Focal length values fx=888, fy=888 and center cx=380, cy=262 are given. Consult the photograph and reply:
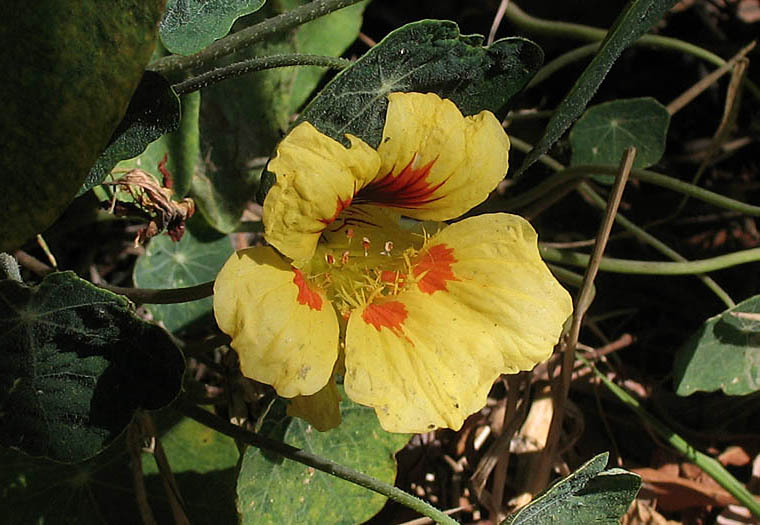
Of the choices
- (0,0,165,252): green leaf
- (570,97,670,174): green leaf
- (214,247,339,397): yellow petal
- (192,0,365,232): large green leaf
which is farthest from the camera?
(570,97,670,174): green leaf

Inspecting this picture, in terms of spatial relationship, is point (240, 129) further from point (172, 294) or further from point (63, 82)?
point (63, 82)

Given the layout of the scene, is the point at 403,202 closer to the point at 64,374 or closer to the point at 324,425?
the point at 324,425

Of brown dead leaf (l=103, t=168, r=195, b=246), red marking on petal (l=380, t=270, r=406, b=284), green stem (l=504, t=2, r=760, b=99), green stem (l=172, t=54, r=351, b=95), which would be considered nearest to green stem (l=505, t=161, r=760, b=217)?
green stem (l=504, t=2, r=760, b=99)

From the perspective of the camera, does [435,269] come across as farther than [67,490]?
No

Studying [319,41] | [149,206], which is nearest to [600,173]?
[319,41]

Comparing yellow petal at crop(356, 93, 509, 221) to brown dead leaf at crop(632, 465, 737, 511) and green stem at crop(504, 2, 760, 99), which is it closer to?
green stem at crop(504, 2, 760, 99)

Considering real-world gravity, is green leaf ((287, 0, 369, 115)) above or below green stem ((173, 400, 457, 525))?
above
